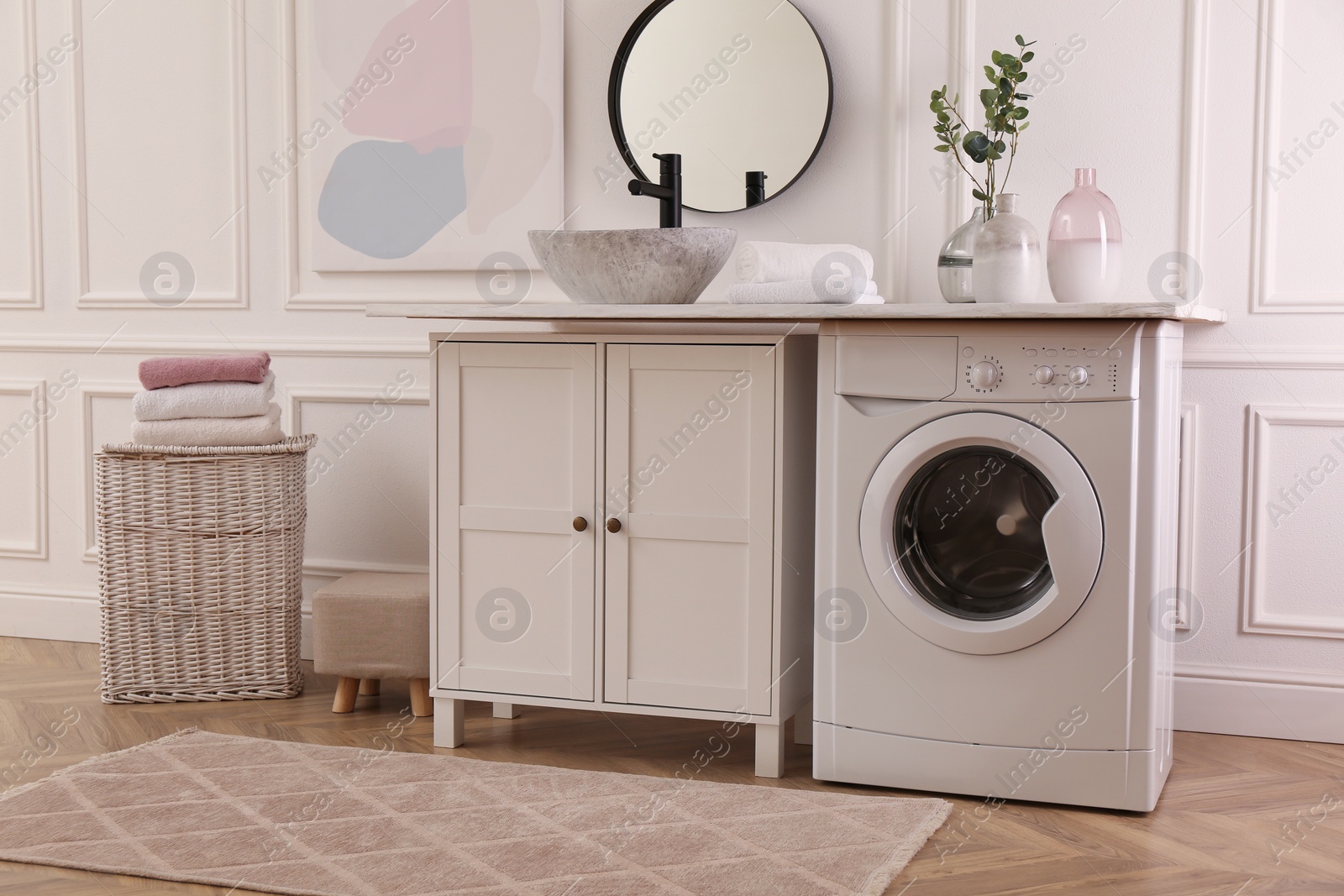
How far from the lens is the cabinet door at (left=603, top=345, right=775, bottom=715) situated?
2160mm

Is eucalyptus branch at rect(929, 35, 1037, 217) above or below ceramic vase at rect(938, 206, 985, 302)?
above

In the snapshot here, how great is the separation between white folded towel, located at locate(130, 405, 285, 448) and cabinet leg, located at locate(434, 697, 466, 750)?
0.80m

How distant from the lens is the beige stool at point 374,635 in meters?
2.53

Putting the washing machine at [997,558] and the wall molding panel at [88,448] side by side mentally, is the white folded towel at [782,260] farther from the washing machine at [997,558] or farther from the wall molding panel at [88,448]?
the wall molding panel at [88,448]

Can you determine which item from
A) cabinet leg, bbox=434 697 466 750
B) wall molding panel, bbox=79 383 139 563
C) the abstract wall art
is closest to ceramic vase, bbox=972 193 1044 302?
the abstract wall art

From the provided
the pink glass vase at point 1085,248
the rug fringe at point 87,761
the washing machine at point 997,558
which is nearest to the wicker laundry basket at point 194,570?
the rug fringe at point 87,761

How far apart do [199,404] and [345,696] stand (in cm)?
75

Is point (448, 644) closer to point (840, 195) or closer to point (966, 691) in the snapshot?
point (966, 691)

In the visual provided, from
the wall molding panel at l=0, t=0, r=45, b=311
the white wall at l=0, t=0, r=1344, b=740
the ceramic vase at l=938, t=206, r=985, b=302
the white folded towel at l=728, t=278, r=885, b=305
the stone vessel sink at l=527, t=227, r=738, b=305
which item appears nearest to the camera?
the white folded towel at l=728, t=278, r=885, b=305

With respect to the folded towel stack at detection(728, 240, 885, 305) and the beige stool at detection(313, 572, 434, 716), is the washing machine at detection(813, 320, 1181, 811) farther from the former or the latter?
the beige stool at detection(313, 572, 434, 716)

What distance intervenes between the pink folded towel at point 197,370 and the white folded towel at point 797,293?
1.20 meters

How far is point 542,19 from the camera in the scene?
9.25ft

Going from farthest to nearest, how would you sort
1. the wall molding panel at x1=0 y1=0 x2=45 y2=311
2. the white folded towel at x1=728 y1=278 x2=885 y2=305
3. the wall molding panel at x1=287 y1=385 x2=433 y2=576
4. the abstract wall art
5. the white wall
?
the wall molding panel at x1=0 y1=0 x2=45 y2=311
the wall molding panel at x1=287 y1=385 x2=433 y2=576
the abstract wall art
the white wall
the white folded towel at x1=728 y1=278 x2=885 y2=305

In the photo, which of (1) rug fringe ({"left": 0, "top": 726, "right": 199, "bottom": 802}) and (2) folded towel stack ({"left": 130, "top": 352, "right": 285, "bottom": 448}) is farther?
(2) folded towel stack ({"left": 130, "top": 352, "right": 285, "bottom": 448})
